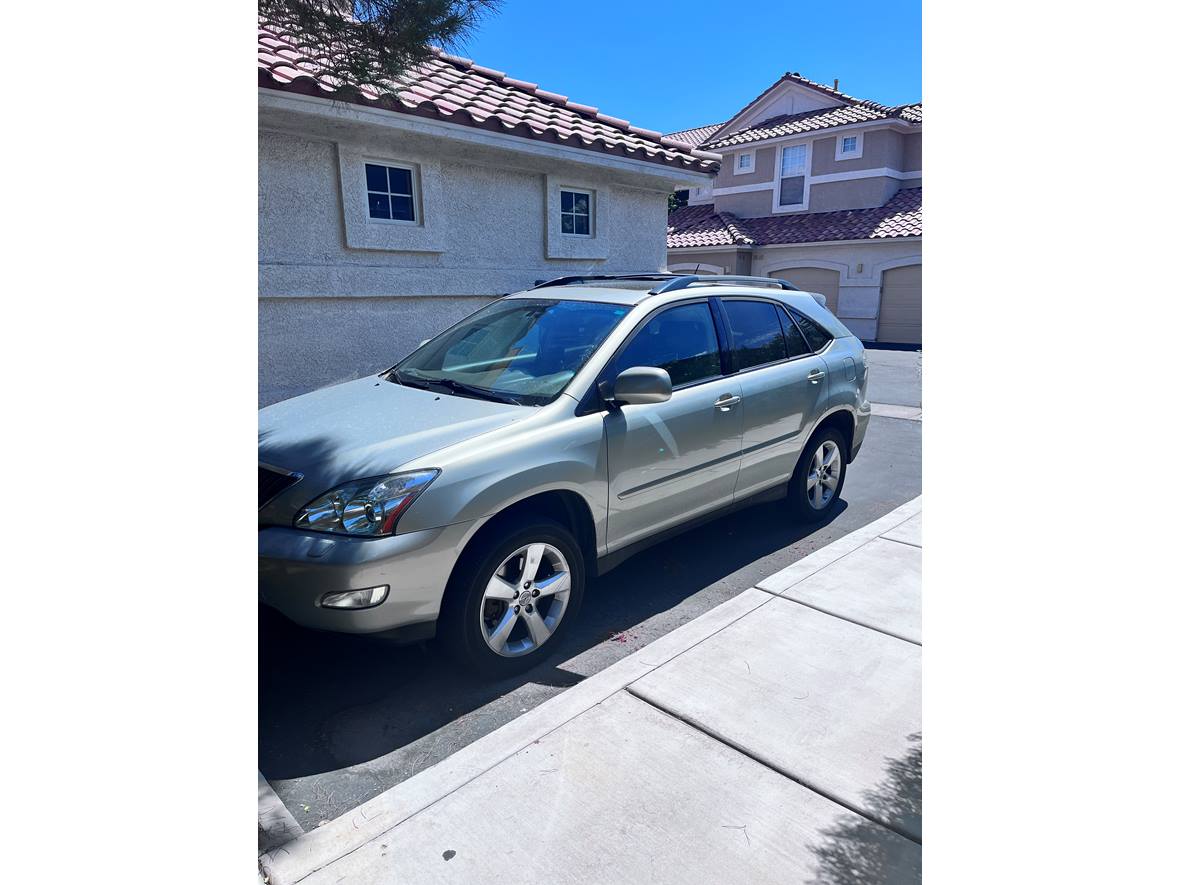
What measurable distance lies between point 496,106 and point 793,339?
504 cm

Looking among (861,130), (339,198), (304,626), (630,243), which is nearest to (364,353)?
(339,198)

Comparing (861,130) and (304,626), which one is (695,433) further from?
(861,130)

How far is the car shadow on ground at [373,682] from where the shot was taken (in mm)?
2980

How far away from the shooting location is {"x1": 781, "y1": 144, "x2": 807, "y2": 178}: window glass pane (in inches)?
960

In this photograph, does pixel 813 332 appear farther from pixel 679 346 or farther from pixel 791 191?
pixel 791 191

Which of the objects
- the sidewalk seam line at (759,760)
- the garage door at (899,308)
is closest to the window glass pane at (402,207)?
the sidewalk seam line at (759,760)

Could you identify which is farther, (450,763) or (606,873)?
(450,763)

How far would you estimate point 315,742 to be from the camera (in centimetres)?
299

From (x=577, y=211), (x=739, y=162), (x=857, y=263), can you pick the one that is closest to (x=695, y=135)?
(x=739, y=162)

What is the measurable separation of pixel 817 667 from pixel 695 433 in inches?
55.1

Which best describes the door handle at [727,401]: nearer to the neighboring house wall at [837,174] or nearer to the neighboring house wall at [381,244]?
the neighboring house wall at [381,244]

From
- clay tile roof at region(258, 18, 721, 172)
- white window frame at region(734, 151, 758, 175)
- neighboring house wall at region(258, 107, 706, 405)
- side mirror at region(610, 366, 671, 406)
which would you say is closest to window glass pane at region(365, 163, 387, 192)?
neighboring house wall at region(258, 107, 706, 405)

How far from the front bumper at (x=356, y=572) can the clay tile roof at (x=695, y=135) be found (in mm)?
31070

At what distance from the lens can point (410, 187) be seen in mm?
7672
